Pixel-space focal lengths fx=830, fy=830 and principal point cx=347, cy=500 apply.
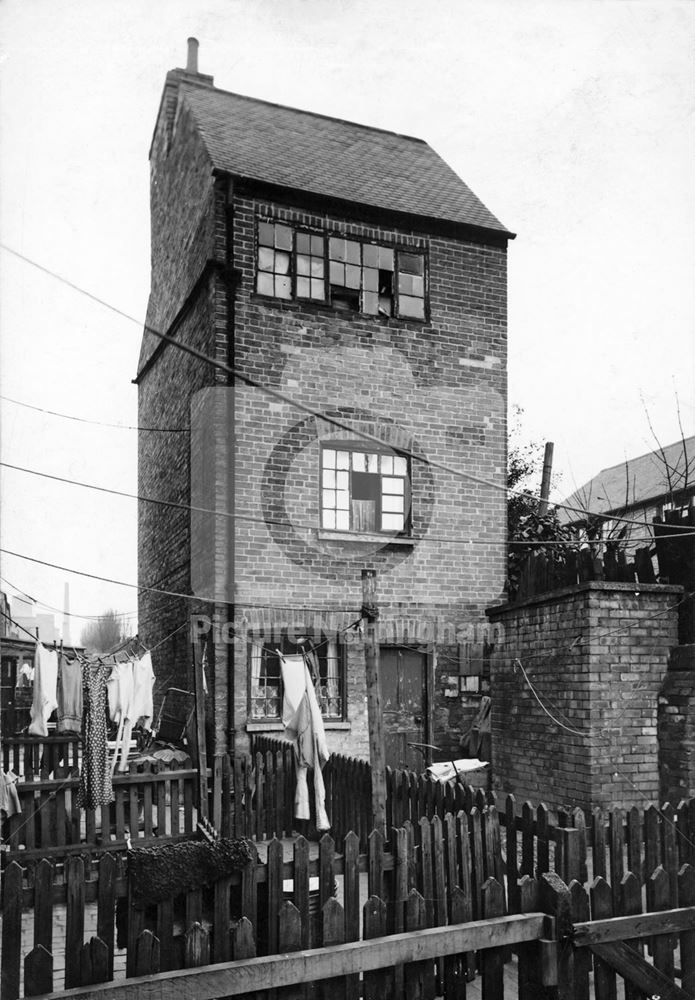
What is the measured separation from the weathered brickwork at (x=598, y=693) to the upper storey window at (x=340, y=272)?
6.27 metres

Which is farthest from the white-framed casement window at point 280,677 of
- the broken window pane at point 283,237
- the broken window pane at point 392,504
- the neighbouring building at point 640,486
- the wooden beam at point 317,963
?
the neighbouring building at point 640,486

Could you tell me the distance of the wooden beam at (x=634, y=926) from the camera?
502 centimetres

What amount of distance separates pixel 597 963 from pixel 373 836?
1.57m

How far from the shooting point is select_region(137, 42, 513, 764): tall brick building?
42.4 ft

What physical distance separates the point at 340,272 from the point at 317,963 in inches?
443

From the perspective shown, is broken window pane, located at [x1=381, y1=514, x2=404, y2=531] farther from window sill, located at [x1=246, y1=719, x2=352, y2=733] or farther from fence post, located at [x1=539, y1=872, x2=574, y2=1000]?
fence post, located at [x1=539, y1=872, x2=574, y2=1000]

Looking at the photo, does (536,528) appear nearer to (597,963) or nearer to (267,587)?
(267,587)

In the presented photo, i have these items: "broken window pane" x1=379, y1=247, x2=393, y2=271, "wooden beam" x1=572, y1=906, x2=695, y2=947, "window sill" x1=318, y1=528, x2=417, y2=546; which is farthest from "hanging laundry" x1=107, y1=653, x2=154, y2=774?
"wooden beam" x1=572, y1=906, x2=695, y2=947

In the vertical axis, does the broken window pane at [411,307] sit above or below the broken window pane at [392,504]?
above

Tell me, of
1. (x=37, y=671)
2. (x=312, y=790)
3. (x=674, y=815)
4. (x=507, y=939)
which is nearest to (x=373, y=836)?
(x=507, y=939)

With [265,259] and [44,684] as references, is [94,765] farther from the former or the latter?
[265,259]

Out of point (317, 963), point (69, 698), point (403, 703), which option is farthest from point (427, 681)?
point (317, 963)

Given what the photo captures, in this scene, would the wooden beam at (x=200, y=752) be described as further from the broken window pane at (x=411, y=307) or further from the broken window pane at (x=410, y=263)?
the broken window pane at (x=410, y=263)

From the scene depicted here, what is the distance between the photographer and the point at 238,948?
179 inches
